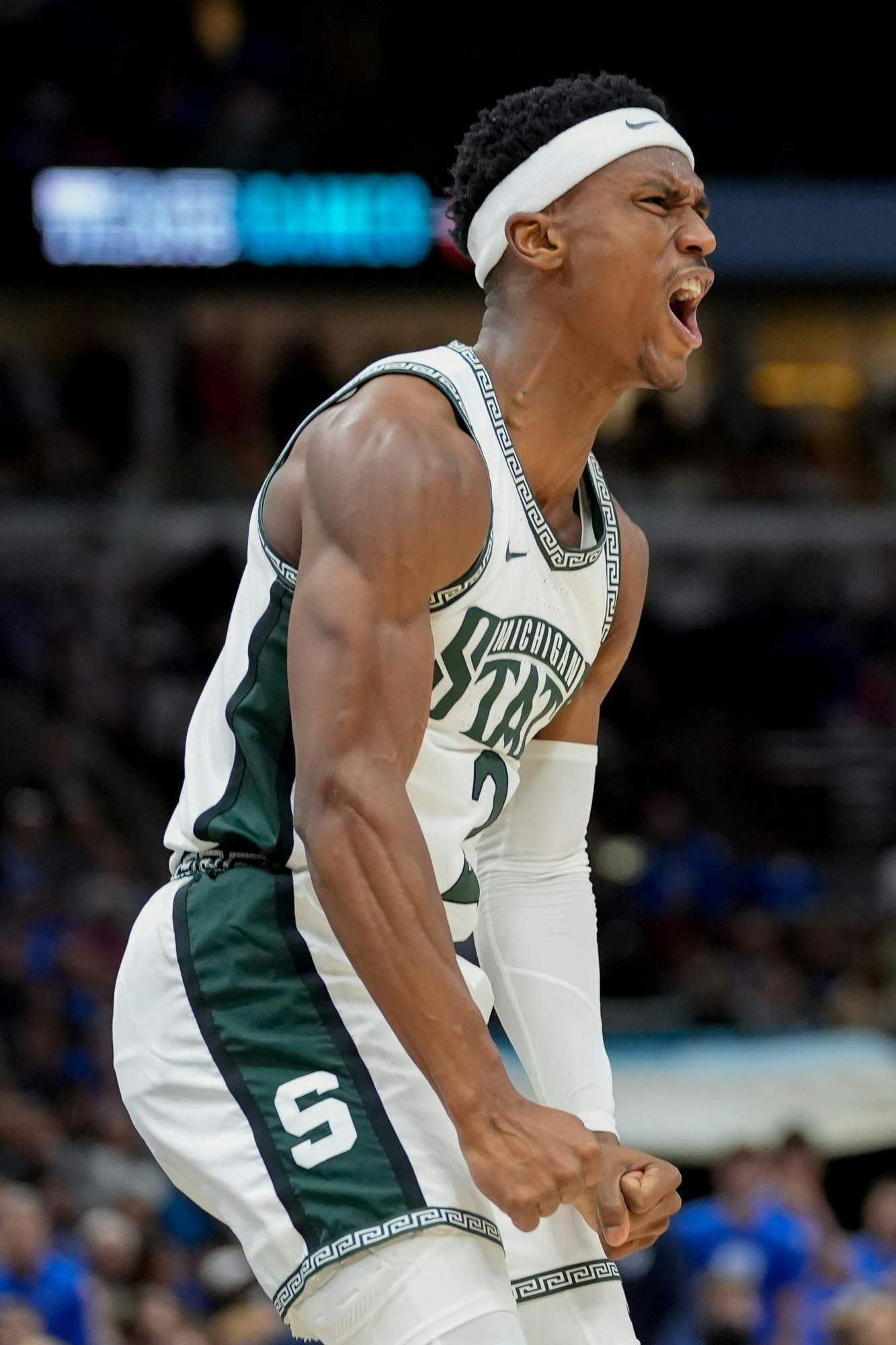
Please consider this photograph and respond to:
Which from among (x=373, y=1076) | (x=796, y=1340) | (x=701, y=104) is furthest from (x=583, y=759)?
(x=701, y=104)

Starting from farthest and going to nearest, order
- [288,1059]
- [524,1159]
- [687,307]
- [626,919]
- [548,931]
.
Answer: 1. [626,919]
2. [548,931]
3. [687,307]
4. [288,1059]
5. [524,1159]

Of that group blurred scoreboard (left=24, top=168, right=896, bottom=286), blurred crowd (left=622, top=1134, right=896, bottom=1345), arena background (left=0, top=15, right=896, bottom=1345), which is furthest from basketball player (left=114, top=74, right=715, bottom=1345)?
blurred scoreboard (left=24, top=168, right=896, bottom=286)

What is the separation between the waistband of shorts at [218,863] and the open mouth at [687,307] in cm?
94

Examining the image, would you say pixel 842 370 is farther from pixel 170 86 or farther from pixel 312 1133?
pixel 312 1133

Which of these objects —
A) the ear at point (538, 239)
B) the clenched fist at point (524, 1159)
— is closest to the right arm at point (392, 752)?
the clenched fist at point (524, 1159)

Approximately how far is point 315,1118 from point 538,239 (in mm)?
1270

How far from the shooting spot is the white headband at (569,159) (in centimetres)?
302

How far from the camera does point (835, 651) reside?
50.2ft

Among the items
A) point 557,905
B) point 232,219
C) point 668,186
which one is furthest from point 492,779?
point 232,219

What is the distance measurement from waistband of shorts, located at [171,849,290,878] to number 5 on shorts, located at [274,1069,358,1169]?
293 mm

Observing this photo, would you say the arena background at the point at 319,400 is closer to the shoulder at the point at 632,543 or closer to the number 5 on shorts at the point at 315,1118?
the shoulder at the point at 632,543

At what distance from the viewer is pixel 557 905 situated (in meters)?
3.33

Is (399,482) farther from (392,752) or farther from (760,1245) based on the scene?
(760,1245)

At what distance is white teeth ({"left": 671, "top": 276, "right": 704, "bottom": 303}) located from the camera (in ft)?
9.86
